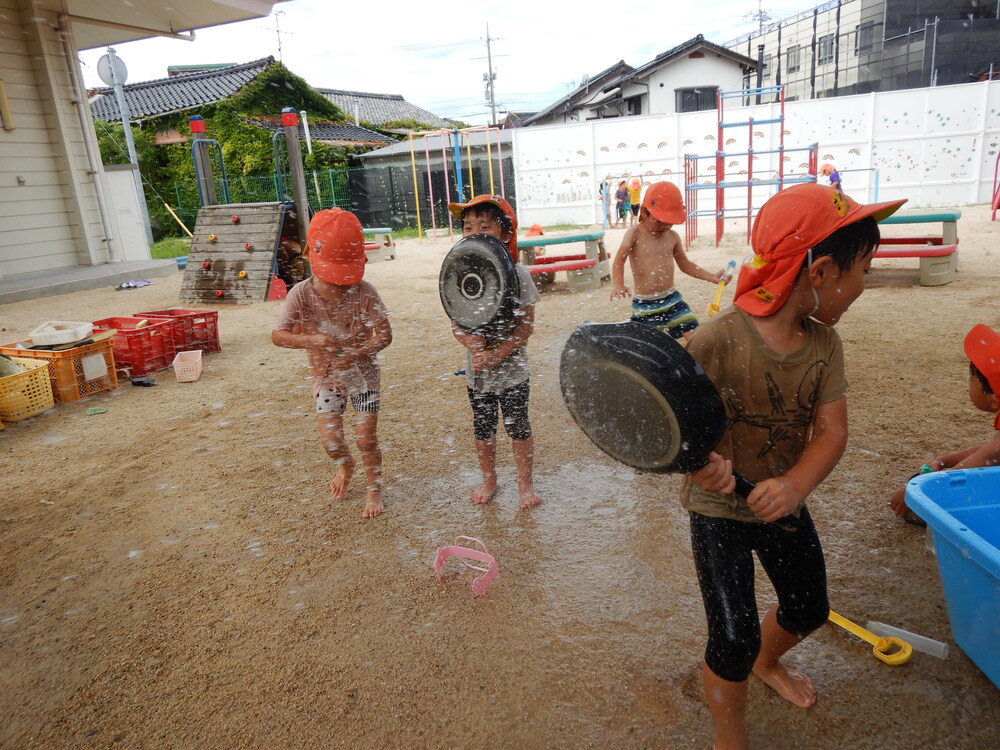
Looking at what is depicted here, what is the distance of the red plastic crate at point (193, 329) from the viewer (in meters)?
6.98

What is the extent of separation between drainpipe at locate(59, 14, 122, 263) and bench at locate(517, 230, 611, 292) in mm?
9023

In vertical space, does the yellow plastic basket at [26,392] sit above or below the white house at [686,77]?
below

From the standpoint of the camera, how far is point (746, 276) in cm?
162

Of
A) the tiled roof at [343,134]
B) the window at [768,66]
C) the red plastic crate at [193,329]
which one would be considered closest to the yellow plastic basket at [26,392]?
the red plastic crate at [193,329]

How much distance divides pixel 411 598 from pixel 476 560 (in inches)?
13.0

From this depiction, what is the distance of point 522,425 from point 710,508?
1669 mm

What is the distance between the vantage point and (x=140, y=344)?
6.45 m

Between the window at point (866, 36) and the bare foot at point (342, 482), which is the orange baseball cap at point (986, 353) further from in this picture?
the window at point (866, 36)

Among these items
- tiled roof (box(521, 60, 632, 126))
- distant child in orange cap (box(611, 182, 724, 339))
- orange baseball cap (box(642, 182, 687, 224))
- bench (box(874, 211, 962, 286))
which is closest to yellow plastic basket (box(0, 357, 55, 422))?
distant child in orange cap (box(611, 182, 724, 339))

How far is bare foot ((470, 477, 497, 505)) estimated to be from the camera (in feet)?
11.3

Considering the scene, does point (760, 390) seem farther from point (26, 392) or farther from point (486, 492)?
point (26, 392)

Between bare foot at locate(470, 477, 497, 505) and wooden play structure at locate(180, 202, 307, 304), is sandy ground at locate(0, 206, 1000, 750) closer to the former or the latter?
bare foot at locate(470, 477, 497, 505)

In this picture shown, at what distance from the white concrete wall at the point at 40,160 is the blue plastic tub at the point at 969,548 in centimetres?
1454

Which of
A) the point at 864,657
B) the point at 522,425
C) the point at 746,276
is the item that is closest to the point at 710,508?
the point at 746,276
